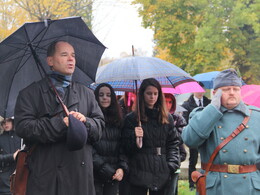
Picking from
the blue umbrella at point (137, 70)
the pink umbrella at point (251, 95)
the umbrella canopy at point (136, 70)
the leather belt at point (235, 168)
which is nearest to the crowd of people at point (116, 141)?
the leather belt at point (235, 168)

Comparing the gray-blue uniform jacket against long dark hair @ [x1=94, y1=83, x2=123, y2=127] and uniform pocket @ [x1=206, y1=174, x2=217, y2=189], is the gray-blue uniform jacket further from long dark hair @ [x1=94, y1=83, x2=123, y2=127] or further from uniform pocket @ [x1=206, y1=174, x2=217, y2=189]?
long dark hair @ [x1=94, y1=83, x2=123, y2=127]

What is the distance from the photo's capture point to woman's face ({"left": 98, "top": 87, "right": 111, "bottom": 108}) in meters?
5.62

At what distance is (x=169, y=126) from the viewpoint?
5402mm

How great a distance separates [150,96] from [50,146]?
2147mm

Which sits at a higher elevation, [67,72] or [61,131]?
[67,72]

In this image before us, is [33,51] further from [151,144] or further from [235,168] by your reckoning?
[235,168]

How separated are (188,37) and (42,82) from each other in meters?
15.9

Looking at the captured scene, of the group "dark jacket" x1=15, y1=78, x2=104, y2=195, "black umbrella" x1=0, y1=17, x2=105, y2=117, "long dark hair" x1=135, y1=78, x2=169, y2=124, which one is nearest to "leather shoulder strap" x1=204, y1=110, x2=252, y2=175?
"dark jacket" x1=15, y1=78, x2=104, y2=195

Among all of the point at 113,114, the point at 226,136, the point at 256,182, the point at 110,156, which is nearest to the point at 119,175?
the point at 110,156

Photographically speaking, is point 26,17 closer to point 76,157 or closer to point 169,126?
point 169,126

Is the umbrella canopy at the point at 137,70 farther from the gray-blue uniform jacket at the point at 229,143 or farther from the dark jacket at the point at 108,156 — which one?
the gray-blue uniform jacket at the point at 229,143

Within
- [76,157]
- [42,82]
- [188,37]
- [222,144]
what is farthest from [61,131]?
[188,37]

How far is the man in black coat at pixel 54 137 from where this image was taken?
3.49 metres

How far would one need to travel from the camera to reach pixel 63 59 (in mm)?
3846
